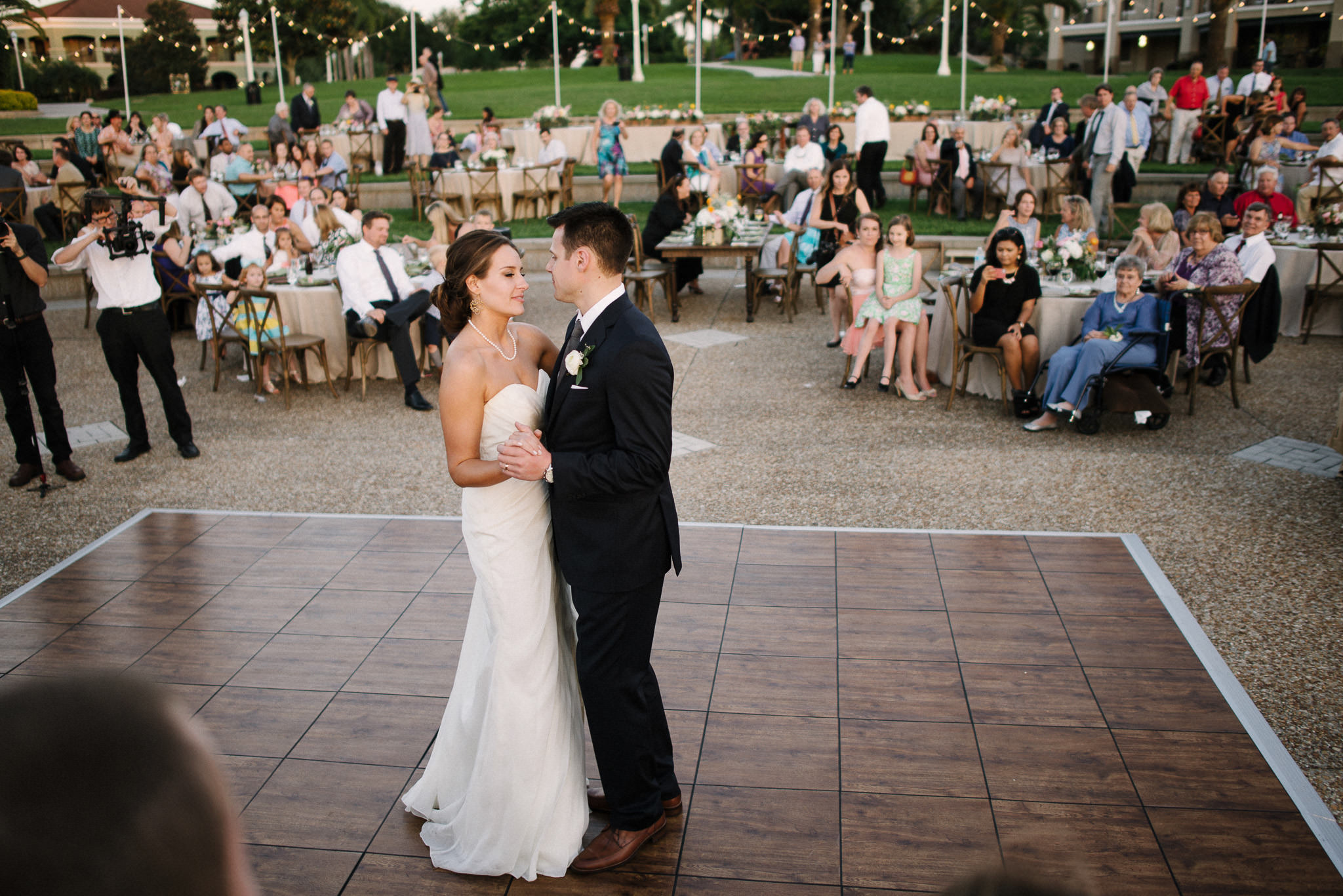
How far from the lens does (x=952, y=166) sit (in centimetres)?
1457

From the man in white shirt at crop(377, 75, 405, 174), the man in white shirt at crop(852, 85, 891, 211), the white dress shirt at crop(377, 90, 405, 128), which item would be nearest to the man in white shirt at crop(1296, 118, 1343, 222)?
the man in white shirt at crop(852, 85, 891, 211)

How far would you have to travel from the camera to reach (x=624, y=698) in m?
2.81

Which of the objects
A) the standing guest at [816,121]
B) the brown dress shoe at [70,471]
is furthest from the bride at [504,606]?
the standing guest at [816,121]

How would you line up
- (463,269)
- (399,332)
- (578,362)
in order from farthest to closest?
(399,332)
(463,269)
(578,362)

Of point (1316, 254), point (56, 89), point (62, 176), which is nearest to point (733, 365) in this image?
point (1316, 254)

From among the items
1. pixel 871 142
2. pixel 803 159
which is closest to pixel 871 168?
pixel 871 142

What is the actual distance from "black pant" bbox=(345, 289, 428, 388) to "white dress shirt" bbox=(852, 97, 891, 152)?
8307 millimetres

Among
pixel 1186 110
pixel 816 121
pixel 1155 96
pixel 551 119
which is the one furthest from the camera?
pixel 551 119

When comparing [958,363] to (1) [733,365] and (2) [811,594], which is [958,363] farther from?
(2) [811,594]

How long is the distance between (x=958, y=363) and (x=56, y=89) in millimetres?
40768

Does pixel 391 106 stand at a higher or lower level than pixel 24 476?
higher

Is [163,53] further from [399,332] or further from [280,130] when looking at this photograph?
[399,332]

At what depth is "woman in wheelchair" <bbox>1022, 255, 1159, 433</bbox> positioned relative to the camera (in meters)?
6.83

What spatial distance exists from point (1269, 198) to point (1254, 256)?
2656 millimetres
